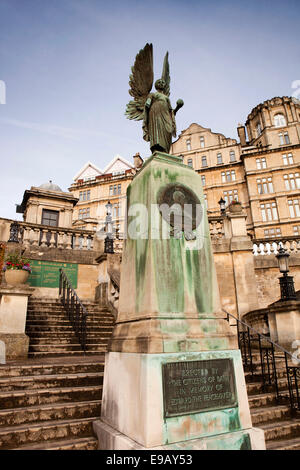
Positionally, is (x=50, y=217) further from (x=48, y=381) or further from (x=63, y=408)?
(x=63, y=408)

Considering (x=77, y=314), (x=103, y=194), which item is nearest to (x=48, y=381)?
(x=77, y=314)

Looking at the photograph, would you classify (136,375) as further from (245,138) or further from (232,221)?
(245,138)

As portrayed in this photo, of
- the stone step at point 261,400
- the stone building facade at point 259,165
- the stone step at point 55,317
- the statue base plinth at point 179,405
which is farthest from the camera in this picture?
the stone building facade at point 259,165

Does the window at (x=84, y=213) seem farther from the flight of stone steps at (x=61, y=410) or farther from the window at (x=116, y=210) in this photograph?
the flight of stone steps at (x=61, y=410)

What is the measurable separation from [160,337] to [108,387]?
3.71 ft

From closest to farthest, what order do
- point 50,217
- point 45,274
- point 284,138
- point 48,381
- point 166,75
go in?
1. point 48,381
2. point 166,75
3. point 45,274
4. point 50,217
5. point 284,138

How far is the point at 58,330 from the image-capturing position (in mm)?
8180

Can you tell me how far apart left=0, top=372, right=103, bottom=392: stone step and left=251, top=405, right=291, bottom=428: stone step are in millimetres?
2383

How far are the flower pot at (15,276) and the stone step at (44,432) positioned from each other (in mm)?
4312

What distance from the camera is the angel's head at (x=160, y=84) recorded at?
4609 mm

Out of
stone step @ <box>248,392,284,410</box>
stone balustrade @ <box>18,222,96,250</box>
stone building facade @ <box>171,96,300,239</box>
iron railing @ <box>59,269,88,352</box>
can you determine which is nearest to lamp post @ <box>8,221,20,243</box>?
stone balustrade @ <box>18,222,96,250</box>

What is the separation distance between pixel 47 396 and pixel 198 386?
228 cm

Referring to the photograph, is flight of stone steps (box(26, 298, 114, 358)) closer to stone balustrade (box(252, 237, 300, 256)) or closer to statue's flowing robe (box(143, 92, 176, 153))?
statue's flowing robe (box(143, 92, 176, 153))

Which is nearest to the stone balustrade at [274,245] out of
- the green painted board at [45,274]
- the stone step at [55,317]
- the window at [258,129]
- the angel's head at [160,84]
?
the stone step at [55,317]
